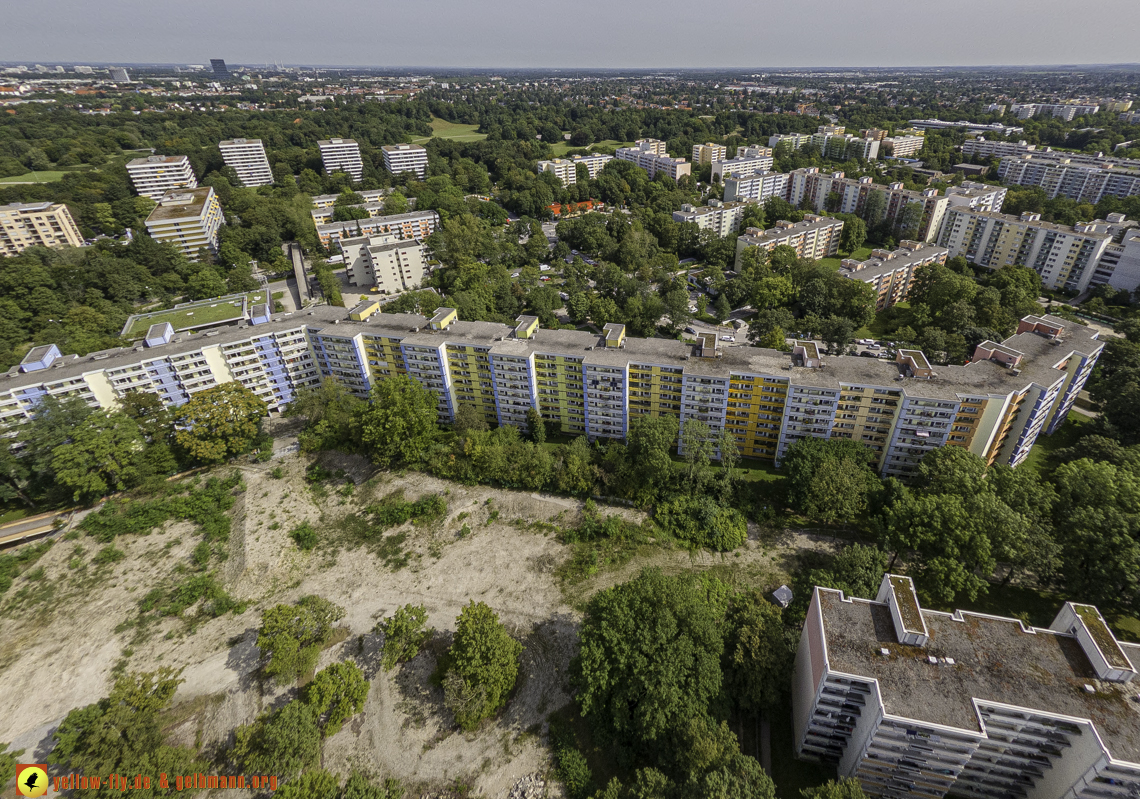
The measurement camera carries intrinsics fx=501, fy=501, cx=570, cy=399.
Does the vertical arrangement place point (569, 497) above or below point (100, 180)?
below

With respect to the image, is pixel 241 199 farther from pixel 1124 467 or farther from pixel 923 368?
pixel 1124 467

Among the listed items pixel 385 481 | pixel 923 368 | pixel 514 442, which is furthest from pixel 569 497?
pixel 923 368

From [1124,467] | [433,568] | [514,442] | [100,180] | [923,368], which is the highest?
[100,180]

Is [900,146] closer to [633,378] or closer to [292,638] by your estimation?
[633,378]

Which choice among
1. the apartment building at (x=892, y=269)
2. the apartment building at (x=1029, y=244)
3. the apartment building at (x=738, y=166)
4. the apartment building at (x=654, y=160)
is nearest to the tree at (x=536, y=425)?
the apartment building at (x=892, y=269)

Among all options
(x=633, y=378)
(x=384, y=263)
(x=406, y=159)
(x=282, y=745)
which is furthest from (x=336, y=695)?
(x=406, y=159)

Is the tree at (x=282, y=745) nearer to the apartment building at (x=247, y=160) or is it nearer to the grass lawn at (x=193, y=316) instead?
the grass lawn at (x=193, y=316)

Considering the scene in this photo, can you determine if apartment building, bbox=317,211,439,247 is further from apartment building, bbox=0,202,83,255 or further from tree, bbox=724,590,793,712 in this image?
tree, bbox=724,590,793,712
